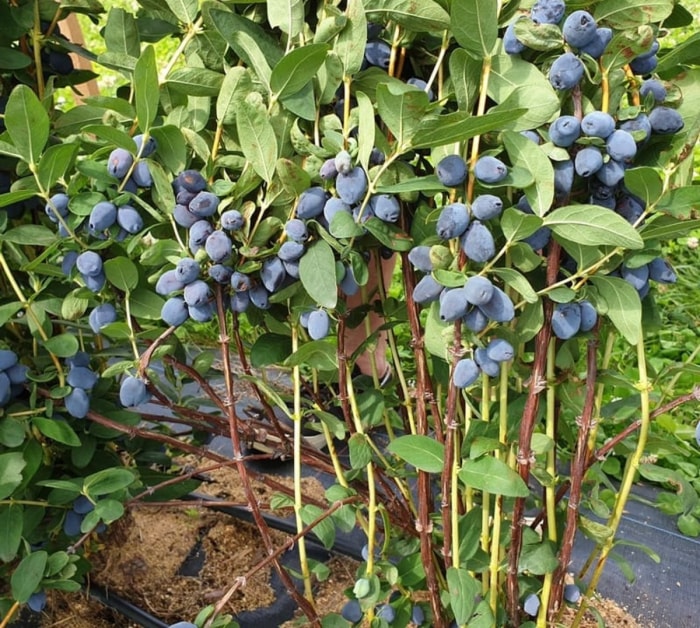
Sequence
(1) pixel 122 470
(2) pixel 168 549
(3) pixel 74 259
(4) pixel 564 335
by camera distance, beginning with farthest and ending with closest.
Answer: (2) pixel 168 549 → (1) pixel 122 470 → (3) pixel 74 259 → (4) pixel 564 335

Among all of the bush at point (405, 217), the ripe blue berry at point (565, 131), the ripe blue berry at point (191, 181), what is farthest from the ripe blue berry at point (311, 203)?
the ripe blue berry at point (565, 131)

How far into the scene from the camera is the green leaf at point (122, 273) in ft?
2.28

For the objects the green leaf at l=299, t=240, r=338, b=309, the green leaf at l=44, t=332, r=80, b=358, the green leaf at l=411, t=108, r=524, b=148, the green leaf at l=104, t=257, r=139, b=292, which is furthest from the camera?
the green leaf at l=44, t=332, r=80, b=358

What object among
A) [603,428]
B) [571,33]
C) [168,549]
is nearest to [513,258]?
[571,33]

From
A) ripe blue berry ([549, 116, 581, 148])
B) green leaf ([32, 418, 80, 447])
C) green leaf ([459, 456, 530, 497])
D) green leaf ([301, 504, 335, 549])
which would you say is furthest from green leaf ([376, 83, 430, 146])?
green leaf ([32, 418, 80, 447])

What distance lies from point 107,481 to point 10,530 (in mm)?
148

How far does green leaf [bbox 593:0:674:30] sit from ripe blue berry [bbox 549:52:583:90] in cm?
7

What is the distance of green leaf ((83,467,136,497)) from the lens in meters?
0.84

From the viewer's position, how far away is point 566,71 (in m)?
0.52

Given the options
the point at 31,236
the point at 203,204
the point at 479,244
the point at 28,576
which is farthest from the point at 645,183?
the point at 28,576

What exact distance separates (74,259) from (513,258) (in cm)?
46

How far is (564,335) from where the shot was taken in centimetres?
61

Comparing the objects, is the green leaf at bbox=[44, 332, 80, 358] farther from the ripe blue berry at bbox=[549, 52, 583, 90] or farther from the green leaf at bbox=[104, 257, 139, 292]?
the ripe blue berry at bbox=[549, 52, 583, 90]

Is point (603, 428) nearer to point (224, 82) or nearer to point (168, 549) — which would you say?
point (168, 549)
